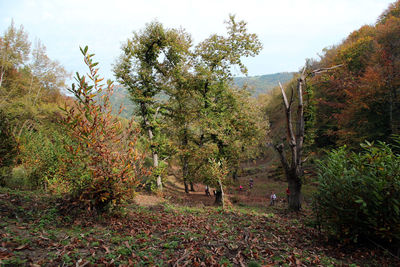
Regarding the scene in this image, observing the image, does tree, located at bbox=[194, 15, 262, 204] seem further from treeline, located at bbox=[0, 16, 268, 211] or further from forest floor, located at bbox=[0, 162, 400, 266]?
forest floor, located at bbox=[0, 162, 400, 266]

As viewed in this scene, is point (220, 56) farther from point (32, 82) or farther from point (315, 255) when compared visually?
point (32, 82)

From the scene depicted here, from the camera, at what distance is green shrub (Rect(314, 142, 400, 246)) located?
16.3ft

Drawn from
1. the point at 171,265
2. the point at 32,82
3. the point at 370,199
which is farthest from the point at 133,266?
the point at 32,82

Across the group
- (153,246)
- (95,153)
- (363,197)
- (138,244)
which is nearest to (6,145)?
(95,153)

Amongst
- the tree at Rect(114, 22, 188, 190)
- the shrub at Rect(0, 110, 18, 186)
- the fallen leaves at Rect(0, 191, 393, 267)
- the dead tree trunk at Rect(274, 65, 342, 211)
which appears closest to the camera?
the fallen leaves at Rect(0, 191, 393, 267)

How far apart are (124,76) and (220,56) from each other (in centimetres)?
787

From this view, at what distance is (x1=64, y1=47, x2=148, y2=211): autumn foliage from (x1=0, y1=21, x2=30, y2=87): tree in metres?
28.6

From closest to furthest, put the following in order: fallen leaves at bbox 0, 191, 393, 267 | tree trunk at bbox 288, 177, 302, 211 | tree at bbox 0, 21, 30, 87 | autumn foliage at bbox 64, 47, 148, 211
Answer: fallen leaves at bbox 0, 191, 393, 267 < autumn foliage at bbox 64, 47, 148, 211 < tree trunk at bbox 288, 177, 302, 211 < tree at bbox 0, 21, 30, 87

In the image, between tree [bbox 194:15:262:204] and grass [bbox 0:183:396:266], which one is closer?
grass [bbox 0:183:396:266]

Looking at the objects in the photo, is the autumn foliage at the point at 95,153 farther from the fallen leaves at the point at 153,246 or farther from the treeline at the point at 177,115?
the treeline at the point at 177,115

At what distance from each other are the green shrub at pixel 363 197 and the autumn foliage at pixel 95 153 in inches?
222

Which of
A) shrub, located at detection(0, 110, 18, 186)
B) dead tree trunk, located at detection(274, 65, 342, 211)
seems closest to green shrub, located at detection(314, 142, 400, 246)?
dead tree trunk, located at detection(274, 65, 342, 211)

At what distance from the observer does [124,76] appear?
17422 millimetres

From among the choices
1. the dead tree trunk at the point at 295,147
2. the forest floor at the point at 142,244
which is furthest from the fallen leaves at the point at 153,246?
the dead tree trunk at the point at 295,147
